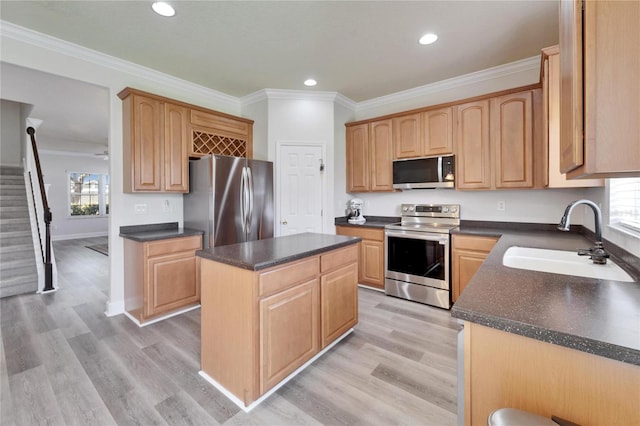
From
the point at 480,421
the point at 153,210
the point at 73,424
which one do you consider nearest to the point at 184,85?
the point at 153,210

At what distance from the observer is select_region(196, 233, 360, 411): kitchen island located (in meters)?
1.64

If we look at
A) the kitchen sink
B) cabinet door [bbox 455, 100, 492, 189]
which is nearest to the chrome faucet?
the kitchen sink

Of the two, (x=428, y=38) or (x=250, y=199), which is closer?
(x=428, y=38)

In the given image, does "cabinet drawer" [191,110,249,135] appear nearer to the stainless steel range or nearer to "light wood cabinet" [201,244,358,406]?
"light wood cabinet" [201,244,358,406]

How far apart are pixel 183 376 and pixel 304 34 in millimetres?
2998

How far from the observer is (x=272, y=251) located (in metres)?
1.93

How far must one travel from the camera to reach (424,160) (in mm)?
3494

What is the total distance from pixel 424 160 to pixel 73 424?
3.84m

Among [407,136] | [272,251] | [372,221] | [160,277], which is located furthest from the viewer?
[372,221]

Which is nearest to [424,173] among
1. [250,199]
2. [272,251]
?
[250,199]

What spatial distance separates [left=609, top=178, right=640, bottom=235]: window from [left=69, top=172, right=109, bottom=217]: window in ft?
33.6

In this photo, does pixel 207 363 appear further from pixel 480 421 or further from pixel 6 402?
pixel 480 421

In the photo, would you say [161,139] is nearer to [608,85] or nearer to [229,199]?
[229,199]

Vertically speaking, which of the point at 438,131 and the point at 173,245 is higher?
the point at 438,131
